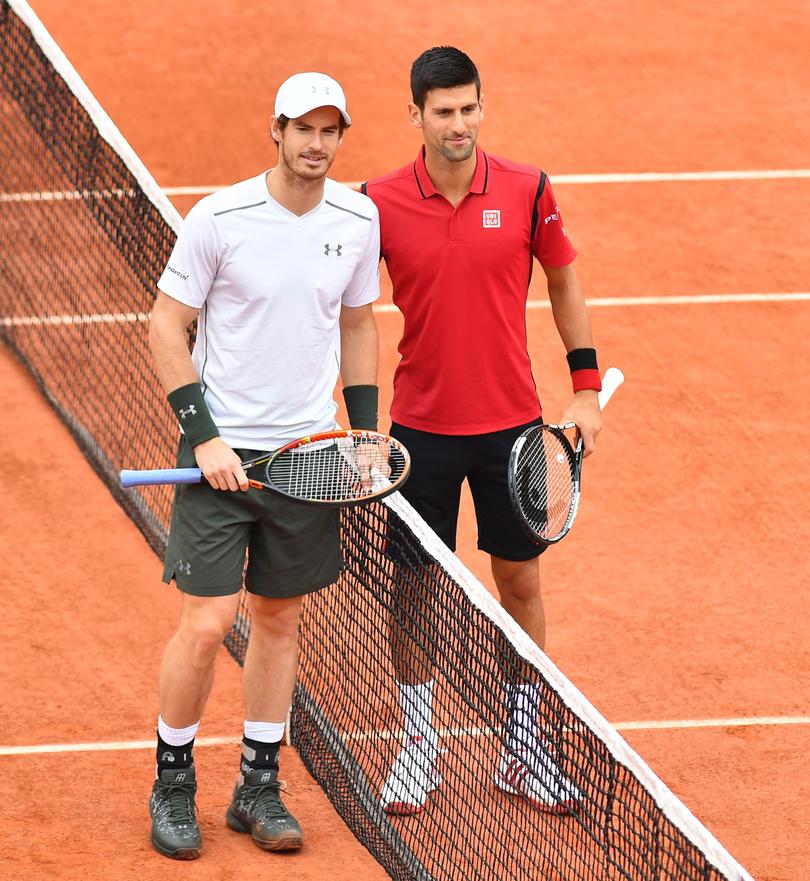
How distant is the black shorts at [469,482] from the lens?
4.80 meters

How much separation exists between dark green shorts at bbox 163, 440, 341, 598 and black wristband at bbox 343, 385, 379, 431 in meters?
0.29

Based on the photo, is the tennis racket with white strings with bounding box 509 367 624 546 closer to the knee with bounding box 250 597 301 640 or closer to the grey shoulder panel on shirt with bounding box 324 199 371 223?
the knee with bounding box 250 597 301 640

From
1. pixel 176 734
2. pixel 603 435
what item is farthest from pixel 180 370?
pixel 603 435

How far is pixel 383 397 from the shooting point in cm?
805

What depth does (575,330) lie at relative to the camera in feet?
16.4

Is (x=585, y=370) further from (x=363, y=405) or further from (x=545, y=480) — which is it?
(x=363, y=405)

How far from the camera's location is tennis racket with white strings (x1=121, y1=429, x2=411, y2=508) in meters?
4.13

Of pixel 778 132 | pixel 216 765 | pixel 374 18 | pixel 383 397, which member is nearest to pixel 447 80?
pixel 216 765

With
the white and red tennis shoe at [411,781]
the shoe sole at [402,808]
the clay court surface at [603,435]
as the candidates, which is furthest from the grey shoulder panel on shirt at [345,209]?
the clay court surface at [603,435]

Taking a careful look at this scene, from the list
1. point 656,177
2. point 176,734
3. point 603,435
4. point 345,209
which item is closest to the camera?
point 345,209

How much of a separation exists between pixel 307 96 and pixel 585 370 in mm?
1495

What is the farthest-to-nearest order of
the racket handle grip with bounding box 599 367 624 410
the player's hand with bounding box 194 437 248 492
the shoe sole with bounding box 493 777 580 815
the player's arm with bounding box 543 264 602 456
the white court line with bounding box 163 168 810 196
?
1. the white court line with bounding box 163 168 810 196
2. the racket handle grip with bounding box 599 367 624 410
3. the player's arm with bounding box 543 264 602 456
4. the player's hand with bounding box 194 437 248 492
5. the shoe sole with bounding box 493 777 580 815

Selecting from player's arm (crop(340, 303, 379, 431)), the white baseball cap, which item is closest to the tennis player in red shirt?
player's arm (crop(340, 303, 379, 431))

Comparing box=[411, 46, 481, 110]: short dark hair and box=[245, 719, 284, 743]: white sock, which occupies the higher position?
box=[411, 46, 481, 110]: short dark hair
